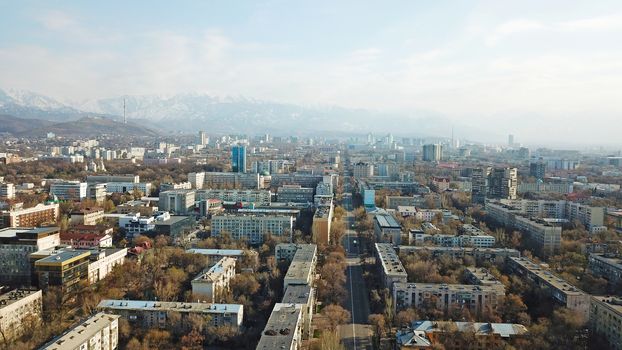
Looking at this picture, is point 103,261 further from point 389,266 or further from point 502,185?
point 502,185

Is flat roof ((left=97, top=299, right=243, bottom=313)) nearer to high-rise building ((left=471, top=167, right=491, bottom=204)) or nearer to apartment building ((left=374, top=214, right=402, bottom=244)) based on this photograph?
apartment building ((left=374, top=214, right=402, bottom=244))

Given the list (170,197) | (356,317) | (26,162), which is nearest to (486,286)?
(356,317)

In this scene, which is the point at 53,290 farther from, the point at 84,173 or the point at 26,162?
the point at 26,162

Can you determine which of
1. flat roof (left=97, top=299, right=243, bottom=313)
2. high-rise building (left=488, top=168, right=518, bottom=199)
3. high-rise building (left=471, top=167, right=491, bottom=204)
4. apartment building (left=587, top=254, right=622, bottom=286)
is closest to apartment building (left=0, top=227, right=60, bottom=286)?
flat roof (left=97, top=299, right=243, bottom=313)

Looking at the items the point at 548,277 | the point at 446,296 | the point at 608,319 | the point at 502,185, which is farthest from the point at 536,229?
the point at 502,185

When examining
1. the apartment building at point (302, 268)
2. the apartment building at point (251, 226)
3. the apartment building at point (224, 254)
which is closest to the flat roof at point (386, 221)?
the apartment building at point (251, 226)

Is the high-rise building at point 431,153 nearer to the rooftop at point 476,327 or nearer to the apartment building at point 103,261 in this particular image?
the apartment building at point 103,261
